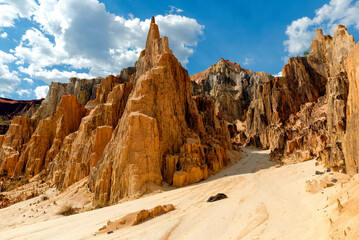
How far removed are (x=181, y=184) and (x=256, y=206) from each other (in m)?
7.59

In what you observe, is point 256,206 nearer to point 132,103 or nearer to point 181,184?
point 181,184

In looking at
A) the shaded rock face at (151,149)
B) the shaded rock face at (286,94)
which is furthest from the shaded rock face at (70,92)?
the shaded rock face at (151,149)

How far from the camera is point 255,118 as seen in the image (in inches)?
1886

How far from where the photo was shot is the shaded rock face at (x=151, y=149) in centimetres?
1550

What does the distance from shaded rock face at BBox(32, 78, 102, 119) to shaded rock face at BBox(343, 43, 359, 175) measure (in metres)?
59.7

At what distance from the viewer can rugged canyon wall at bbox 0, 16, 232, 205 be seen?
52.1 ft

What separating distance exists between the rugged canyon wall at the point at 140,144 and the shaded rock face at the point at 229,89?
1360 inches

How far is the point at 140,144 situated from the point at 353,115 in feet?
41.0

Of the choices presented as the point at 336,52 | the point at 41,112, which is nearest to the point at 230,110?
the point at 336,52

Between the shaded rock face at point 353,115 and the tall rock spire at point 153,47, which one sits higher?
the tall rock spire at point 153,47

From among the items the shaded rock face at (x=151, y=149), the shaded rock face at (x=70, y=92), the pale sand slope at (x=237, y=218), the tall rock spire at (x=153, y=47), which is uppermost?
the shaded rock face at (x=70, y=92)

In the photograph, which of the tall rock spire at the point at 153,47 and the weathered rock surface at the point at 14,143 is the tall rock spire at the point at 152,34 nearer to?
the tall rock spire at the point at 153,47

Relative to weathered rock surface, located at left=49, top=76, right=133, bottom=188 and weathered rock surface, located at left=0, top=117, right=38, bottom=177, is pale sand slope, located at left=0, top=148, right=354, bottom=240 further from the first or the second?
weathered rock surface, located at left=0, top=117, right=38, bottom=177

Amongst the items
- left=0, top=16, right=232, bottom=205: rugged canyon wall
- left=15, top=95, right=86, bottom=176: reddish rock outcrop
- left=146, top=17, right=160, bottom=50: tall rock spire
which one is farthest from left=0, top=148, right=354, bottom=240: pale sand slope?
left=15, top=95, right=86, bottom=176: reddish rock outcrop
